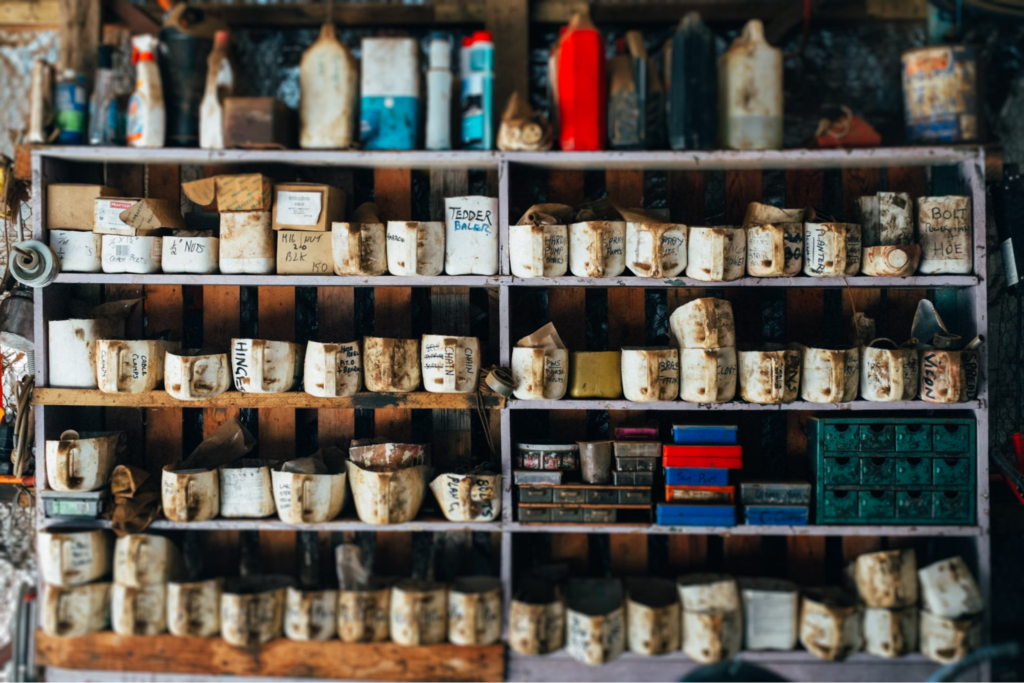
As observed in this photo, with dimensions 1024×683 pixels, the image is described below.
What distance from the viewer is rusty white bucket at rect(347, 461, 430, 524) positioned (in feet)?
7.27

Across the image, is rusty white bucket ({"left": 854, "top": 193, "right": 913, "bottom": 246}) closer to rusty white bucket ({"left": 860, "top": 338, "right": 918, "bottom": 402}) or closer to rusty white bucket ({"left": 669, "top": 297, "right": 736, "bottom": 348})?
rusty white bucket ({"left": 860, "top": 338, "right": 918, "bottom": 402})

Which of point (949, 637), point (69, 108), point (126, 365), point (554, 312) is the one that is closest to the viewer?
point (949, 637)

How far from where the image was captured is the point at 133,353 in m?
2.22

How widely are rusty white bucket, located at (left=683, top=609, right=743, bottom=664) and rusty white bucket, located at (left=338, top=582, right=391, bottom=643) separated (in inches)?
40.2

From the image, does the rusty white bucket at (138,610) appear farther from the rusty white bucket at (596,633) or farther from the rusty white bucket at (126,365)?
the rusty white bucket at (596,633)

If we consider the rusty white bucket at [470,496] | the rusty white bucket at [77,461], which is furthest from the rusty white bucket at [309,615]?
the rusty white bucket at [77,461]

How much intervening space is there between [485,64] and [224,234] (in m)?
1.07

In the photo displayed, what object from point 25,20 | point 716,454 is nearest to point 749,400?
point 716,454

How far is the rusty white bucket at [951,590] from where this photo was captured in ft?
7.01

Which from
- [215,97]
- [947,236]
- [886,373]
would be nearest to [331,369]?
[215,97]

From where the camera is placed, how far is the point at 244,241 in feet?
7.43

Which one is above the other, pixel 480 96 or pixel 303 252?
pixel 480 96

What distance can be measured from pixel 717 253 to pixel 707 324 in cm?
23

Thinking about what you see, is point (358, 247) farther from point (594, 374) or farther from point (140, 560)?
point (140, 560)
